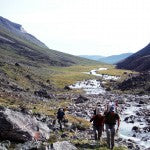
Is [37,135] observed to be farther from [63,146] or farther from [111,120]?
[111,120]

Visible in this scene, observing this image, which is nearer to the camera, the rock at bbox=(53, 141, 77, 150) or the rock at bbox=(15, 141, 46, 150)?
the rock at bbox=(15, 141, 46, 150)

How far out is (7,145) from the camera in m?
24.2

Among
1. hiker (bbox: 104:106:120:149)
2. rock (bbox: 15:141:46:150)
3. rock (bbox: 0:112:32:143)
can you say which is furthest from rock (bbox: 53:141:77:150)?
rock (bbox: 0:112:32:143)

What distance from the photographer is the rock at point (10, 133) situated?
2581cm

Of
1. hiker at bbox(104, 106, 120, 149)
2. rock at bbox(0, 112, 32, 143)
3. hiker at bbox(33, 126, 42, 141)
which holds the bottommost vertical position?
hiker at bbox(33, 126, 42, 141)

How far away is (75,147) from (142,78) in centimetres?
10891

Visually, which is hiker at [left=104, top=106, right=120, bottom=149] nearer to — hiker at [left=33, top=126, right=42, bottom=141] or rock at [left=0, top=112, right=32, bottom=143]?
hiker at [left=33, top=126, right=42, bottom=141]

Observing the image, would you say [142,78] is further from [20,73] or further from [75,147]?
[75,147]

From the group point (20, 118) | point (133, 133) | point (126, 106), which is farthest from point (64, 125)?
point (126, 106)

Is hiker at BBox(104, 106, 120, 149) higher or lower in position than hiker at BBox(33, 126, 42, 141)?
higher

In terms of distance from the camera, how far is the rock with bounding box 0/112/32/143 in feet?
84.7

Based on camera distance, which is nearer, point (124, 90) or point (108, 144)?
point (108, 144)

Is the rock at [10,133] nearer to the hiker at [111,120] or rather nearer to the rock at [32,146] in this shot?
the rock at [32,146]

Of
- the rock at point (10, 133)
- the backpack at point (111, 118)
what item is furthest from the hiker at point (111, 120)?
the rock at point (10, 133)
